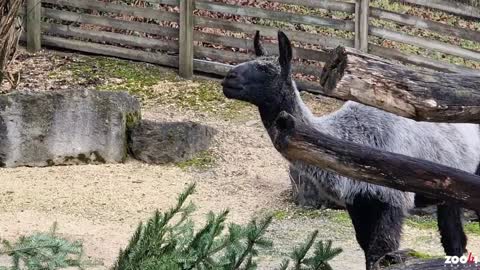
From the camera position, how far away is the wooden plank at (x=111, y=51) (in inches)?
553

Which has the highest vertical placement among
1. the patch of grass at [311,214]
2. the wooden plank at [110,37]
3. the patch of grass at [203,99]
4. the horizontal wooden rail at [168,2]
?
the horizontal wooden rail at [168,2]

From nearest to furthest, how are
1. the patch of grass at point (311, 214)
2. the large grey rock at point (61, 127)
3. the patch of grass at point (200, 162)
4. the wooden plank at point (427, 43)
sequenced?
the patch of grass at point (311, 214)
the large grey rock at point (61, 127)
the patch of grass at point (200, 162)
the wooden plank at point (427, 43)

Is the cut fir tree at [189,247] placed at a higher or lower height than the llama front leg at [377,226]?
higher

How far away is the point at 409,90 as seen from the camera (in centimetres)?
364

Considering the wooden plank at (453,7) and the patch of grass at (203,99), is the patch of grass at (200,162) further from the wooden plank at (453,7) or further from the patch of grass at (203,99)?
the wooden plank at (453,7)

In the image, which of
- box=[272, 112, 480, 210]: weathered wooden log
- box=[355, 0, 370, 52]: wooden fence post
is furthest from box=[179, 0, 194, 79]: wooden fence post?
box=[272, 112, 480, 210]: weathered wooden log

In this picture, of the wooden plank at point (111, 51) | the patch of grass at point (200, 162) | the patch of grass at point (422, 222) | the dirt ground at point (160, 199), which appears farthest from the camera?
the wooden plank at point (111, 51)

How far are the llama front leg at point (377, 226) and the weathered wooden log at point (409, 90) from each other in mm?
2782

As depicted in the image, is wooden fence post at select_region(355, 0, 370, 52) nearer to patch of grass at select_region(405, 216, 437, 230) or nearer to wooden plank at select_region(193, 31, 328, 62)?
wooden plank at select_region(193, 31, 328, 62)

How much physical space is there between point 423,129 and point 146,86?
286 inches

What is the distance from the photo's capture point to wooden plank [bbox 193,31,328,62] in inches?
511

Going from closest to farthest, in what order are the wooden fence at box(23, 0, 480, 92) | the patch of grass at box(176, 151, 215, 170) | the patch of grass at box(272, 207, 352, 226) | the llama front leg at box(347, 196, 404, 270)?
the llama front leg at box(347, 196, 404, 270), the patch of grass at box(272, 207, 352, 226), the patch of grass at box(176, 151, 215, 170), the wooden fence at box(23, 0, 480, 92)

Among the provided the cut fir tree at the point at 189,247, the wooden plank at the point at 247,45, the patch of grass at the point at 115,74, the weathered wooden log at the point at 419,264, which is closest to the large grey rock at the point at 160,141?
the patch of grass at the point at 115,74

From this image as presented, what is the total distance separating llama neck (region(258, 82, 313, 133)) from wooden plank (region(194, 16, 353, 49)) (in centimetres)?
628
